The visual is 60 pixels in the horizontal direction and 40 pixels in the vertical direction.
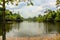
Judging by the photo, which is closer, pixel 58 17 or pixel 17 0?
pixel 17 0

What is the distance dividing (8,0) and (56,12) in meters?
11.3

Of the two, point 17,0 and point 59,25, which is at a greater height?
point 17,0

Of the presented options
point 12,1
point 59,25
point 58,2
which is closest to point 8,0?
point 12,1

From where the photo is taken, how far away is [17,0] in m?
5.92

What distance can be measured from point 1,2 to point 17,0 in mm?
580

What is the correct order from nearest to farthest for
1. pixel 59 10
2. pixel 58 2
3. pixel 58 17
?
pixel 58 2 → pixel 59 10 → pixel 58 17

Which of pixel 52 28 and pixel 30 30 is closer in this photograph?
pixel 30 30

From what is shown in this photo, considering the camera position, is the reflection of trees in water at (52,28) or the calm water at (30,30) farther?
the reflection of trees in water at (52,28)

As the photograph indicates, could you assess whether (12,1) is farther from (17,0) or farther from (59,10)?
(59,10)

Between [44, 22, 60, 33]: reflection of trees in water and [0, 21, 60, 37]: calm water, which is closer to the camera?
[0, 21, 60, 37]: calm water

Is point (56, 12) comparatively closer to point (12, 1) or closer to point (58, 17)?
point (58, 17)

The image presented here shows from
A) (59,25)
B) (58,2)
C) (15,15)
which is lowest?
(59,25)

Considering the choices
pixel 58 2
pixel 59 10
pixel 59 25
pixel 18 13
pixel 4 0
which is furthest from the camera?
pixel 59 25

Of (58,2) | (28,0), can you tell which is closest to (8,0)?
Result: (28,0)
